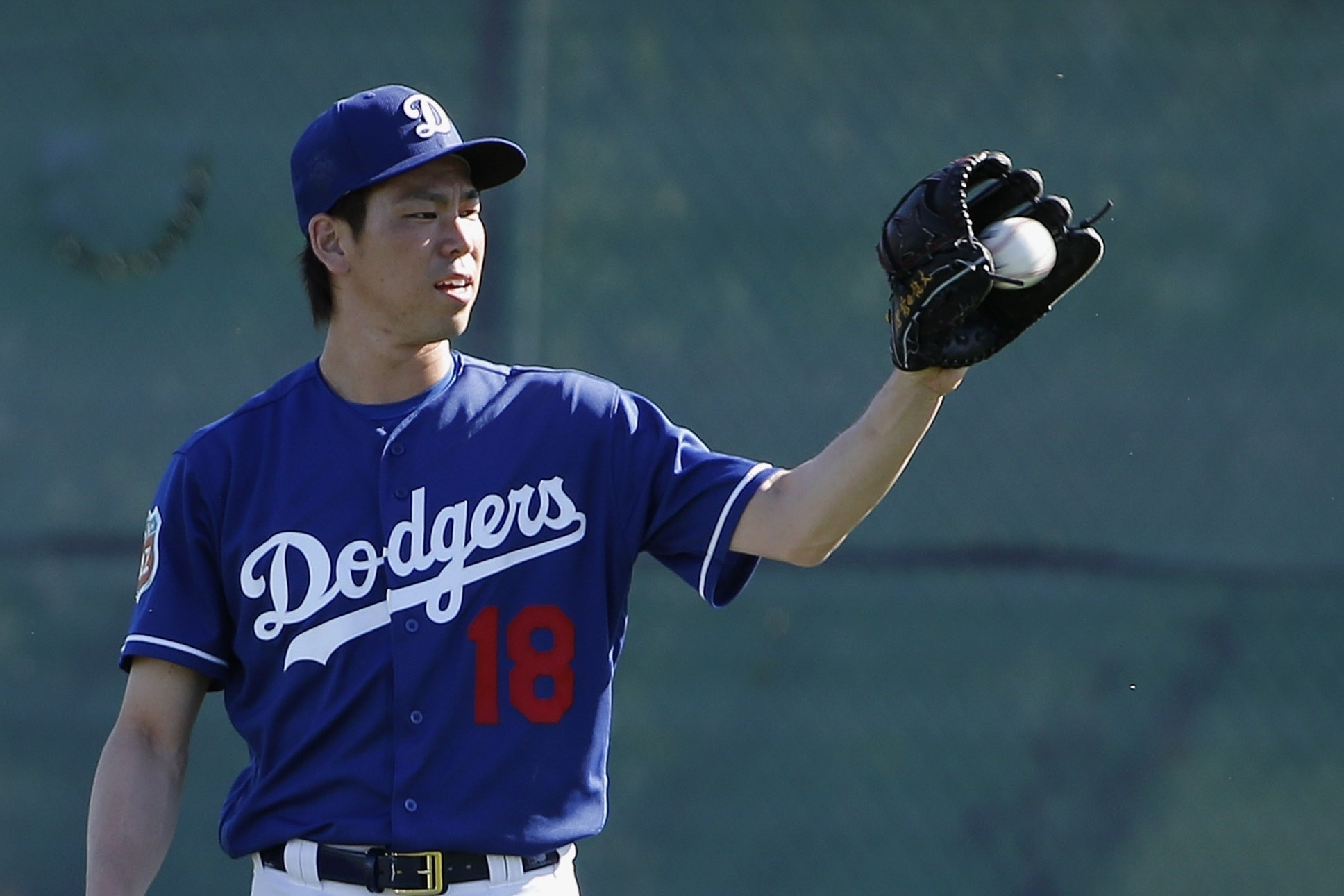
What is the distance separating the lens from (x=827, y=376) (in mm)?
3770

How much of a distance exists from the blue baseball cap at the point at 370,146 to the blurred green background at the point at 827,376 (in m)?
1.12

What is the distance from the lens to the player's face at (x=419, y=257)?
2516mm

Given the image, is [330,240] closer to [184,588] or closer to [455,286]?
[455,286]

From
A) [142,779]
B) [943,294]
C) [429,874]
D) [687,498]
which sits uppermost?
[943,294]

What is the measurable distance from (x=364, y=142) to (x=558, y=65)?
128cm

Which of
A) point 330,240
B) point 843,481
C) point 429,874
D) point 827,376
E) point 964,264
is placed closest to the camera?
point 964,264

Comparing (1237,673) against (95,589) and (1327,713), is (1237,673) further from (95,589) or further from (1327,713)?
(95,589)

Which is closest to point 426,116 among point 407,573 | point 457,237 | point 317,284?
point 457,237

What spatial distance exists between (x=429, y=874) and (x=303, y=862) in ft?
0.64

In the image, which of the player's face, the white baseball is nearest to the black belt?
the player's face

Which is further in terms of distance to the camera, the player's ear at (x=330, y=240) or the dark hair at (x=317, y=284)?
the dark hair at (x=317, y=284)

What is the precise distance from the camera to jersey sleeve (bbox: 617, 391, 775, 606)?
96.0 inches

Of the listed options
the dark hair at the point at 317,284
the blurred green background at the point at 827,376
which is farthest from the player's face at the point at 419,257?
the blurred green background at the point at 827,376

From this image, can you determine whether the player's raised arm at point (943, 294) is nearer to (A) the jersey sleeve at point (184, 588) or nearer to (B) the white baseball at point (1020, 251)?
(B) the white baseball at point (1020, 251)
